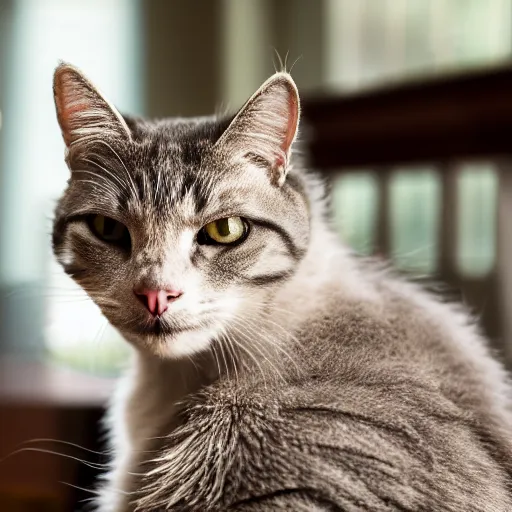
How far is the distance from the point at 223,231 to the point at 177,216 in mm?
39

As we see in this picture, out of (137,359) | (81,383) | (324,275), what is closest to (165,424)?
(137,359)

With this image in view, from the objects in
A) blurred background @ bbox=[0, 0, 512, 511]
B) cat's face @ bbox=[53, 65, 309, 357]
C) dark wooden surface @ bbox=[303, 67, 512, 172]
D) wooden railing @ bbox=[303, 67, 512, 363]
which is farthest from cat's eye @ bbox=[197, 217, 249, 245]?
dark wooden surface @ bbox=[303, 67, 512, 172]

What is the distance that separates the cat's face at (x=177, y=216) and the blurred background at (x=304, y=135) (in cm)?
4

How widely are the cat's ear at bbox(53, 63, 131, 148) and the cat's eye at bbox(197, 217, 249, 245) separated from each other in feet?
0.33

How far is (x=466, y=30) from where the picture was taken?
215cm

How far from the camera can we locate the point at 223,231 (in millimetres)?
565

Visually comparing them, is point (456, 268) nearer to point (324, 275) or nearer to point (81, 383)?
point (81, 383)

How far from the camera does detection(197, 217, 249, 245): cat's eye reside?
1.84 ft

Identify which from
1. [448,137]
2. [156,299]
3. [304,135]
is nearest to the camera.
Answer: [156,299]

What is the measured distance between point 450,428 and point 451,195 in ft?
3.95

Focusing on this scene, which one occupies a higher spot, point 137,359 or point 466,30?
point 466,30

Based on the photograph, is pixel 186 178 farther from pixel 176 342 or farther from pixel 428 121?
pixel 428 121

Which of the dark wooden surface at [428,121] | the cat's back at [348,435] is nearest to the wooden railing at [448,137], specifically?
the dark wooden surface at [428,121]

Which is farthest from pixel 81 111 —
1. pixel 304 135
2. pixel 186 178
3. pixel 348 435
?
pixel 348 435
